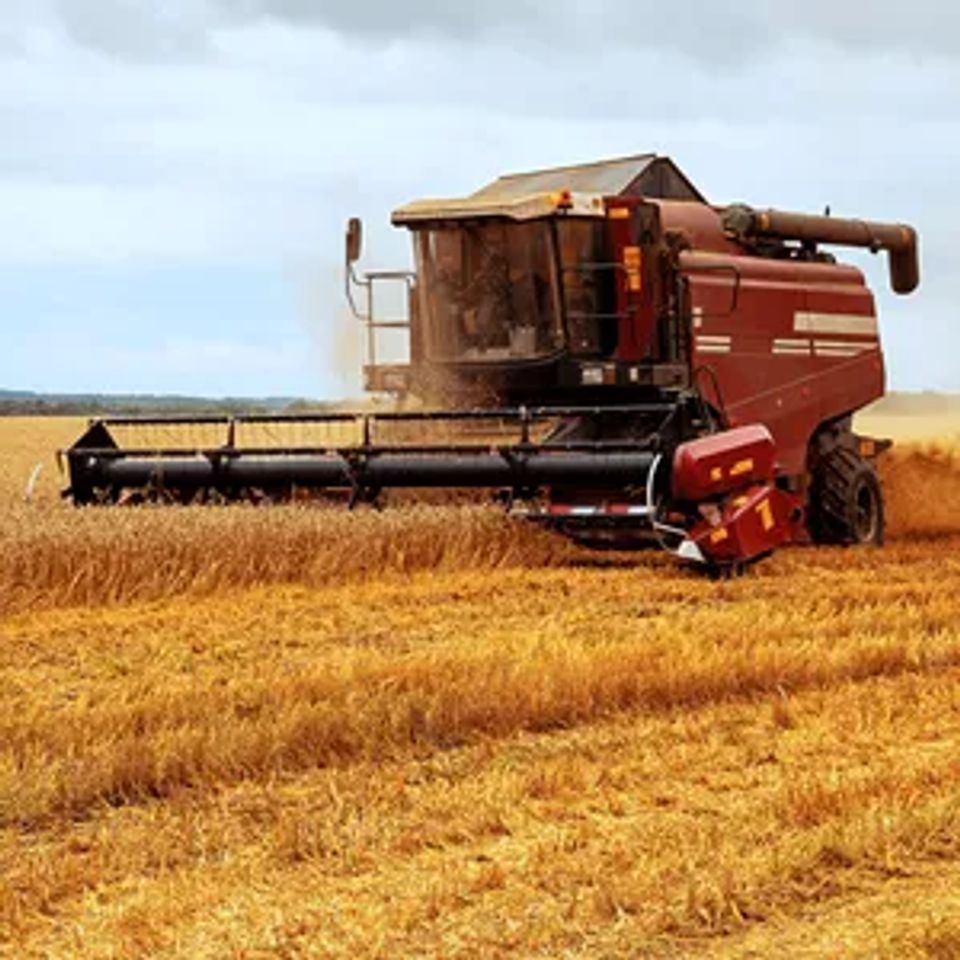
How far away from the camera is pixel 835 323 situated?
535 inches

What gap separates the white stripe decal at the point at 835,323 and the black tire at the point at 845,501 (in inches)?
33.7

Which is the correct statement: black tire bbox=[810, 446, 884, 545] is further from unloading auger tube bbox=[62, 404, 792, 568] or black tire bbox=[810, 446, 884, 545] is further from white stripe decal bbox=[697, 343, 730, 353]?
unloading auger tube bbox=[62, 404, 792, 568]

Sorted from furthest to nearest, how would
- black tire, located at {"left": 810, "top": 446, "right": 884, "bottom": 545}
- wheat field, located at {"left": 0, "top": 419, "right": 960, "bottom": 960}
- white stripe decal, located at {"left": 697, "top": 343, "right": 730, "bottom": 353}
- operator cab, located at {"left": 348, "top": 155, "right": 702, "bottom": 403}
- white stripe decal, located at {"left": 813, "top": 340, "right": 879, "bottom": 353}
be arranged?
white stripe decal, located at {"left": 813, "top": 340, "right": 879, "bottom": 353} → black tire, located at {"left": 810, "top": 446, "right": 884, "bottom": 545} → white stripe decal, located at {"left": 697, "top": 343, "right": 730, "bottom": 353} → operator cab, located at {"left": 348, "top": 155, "right": 702, "bottom": 403} → wheat field, located at {"left": 0, "top": 419, "right": 960, "bottom": 960}

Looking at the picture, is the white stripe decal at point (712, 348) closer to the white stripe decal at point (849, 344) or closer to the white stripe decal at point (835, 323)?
the white stripe decal at point (835, 323)

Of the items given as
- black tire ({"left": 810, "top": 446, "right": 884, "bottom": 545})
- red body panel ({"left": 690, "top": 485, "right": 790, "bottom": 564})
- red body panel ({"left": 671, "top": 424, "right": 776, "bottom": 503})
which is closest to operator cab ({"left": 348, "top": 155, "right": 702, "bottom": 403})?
red body panel ({"left": 671, "top": 424, "right": 776, "bottom": 503})

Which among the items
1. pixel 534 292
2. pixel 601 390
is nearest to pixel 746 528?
pixel 601 390

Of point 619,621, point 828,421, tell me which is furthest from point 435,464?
point 828,421

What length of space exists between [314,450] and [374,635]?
3.52 m

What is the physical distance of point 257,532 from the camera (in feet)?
33.3

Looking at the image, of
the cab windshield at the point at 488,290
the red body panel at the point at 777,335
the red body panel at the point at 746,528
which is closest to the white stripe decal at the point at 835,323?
the red body panel at the point at 777,335

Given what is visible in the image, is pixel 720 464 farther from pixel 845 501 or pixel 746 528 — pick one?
pixel 845 501

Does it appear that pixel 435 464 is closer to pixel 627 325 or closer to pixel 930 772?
pixel 627 325

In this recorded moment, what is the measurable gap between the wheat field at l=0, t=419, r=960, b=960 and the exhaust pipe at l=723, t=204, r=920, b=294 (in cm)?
389

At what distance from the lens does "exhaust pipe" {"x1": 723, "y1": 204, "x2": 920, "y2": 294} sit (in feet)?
43.0
